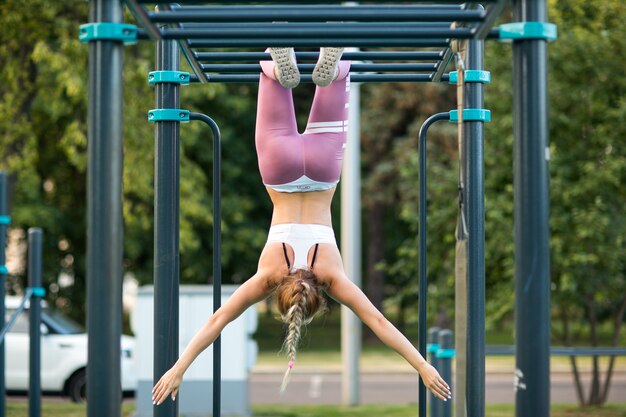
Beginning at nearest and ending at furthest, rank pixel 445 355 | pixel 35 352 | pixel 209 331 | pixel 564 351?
pixel 209 331 < pixel 445 355 < pixel 35 352 < pixel 564 351

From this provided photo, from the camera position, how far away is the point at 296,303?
3307 mm

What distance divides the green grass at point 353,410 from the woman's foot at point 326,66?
6.59 metres

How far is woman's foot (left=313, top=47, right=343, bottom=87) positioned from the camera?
336 cm

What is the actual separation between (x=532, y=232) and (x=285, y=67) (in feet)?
4.10

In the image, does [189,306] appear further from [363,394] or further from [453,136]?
[453,136]

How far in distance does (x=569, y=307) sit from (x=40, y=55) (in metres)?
6.63

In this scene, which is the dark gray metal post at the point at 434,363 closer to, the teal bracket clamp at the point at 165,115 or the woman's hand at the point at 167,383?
the teal bracket clamp at the point at 165,115

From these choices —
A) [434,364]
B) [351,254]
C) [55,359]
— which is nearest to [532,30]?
[434,364]

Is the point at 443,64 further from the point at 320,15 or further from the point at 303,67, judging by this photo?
the point at 320,15

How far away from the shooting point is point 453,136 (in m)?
19.5

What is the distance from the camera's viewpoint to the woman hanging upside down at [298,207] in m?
3.33

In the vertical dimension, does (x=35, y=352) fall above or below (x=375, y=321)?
below

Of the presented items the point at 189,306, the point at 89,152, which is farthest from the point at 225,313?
the point at 189,306

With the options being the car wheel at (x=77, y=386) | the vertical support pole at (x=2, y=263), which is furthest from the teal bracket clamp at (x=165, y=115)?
the car wheel at (x=77, y=386)
